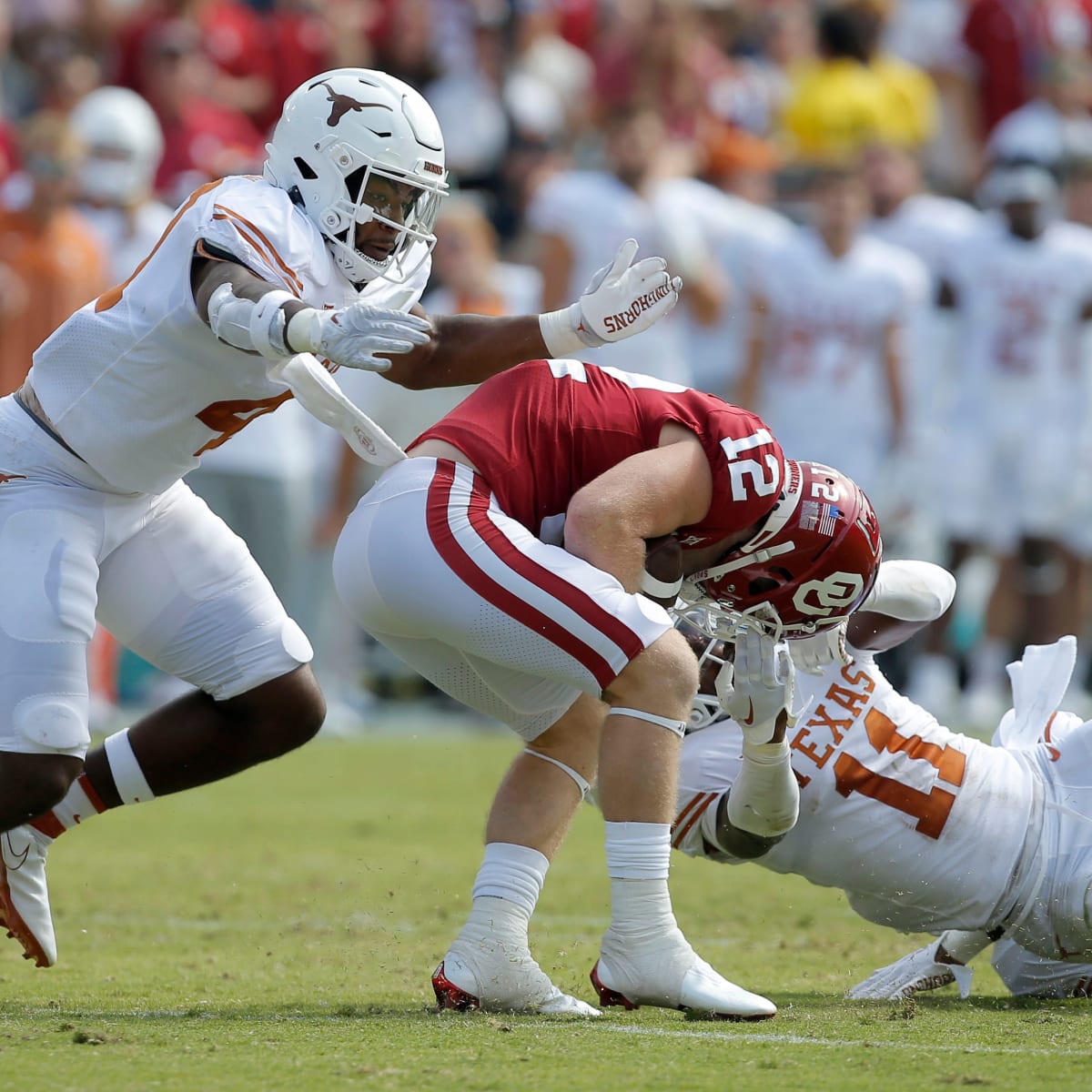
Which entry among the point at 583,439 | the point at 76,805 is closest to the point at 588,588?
the point at 583,439

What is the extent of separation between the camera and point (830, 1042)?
3691 mm

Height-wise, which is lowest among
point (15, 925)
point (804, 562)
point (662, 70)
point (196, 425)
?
point (15, 925)

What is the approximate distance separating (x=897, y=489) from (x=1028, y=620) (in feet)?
3.17

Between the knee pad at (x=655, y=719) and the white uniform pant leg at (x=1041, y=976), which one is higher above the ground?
the knee pad at (x=655, y=719)

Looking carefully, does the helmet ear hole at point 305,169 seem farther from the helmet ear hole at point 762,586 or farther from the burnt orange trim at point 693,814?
the burnt orange trim at point 693,814

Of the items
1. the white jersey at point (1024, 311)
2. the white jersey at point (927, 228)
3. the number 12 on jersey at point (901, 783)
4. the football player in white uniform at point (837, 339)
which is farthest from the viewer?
the white jersey at point (927, 228)

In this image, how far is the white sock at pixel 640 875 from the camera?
3.88m

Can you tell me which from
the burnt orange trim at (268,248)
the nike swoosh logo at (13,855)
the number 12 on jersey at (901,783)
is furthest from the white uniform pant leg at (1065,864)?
the nike swoosh logo at (13,855)

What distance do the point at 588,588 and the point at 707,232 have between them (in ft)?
19.7

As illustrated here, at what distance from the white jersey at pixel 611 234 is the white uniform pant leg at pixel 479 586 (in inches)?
204

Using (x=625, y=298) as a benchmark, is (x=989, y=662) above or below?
below

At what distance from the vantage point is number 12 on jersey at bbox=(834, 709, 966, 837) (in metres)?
4.34

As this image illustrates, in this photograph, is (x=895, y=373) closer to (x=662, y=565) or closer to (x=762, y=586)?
(x=762, y=586)

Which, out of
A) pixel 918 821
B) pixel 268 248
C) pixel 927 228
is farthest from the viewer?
pixel 927 228
